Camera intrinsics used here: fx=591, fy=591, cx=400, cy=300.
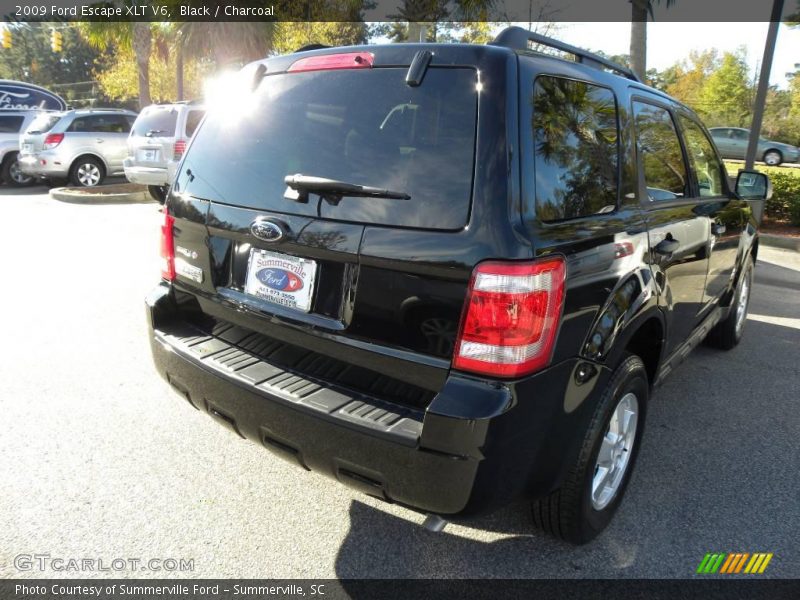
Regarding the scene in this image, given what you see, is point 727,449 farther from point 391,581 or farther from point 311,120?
point 311,120

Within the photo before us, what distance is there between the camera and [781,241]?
9734 millimetres

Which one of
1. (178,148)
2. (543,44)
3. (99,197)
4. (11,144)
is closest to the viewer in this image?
(543,44)

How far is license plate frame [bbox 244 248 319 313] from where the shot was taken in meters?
2.18

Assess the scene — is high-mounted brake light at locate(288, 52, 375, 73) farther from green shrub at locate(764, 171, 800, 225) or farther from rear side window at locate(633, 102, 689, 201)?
green shrub at locate(764, 171, 800, 225)

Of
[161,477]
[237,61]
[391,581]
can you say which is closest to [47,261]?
[161,477]

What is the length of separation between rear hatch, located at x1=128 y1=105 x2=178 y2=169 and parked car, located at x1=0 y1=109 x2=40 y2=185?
505 cm

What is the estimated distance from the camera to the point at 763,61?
9.66 meters

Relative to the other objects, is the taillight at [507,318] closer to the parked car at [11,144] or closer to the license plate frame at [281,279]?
the license plate frame at [281,279]

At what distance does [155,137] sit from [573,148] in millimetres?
11618

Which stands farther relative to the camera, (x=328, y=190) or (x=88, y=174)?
(x=88, y=174)

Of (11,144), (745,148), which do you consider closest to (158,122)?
(11,144)

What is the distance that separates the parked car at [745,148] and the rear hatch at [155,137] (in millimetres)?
22515

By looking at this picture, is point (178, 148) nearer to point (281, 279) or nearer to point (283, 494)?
point (283, 494)

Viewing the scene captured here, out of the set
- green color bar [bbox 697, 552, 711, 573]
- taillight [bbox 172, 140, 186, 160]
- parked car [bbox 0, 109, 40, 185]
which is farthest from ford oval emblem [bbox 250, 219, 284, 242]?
parked car [bbox 0, 109, 40, 185]
